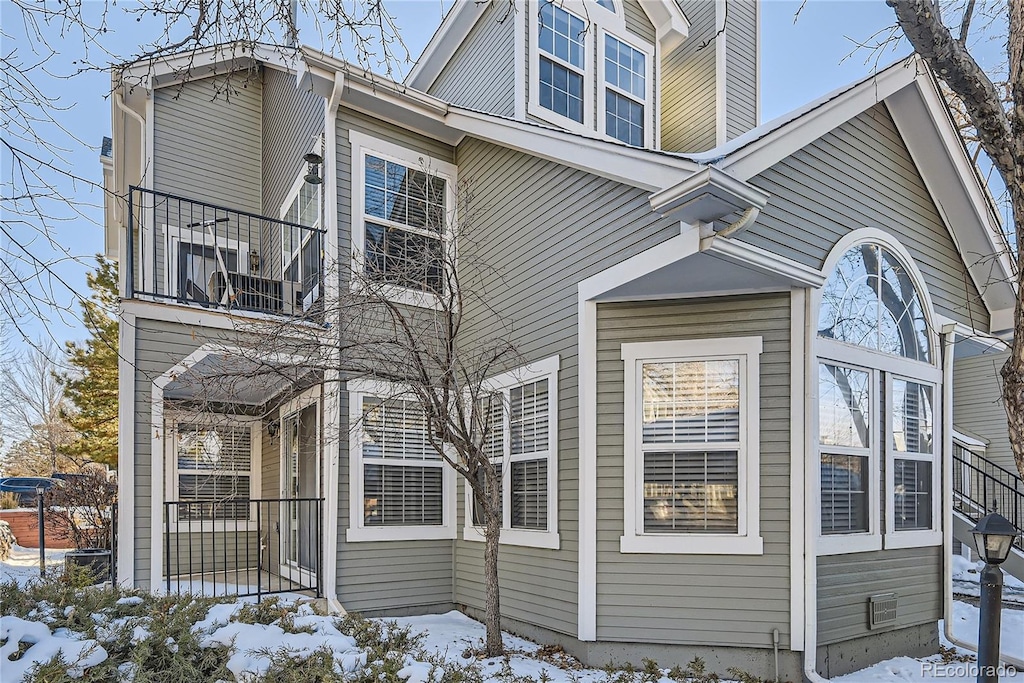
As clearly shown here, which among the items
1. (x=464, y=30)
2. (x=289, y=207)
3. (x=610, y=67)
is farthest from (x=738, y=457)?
(x=464, y=30)

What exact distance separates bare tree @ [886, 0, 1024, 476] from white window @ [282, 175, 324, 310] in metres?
5.59

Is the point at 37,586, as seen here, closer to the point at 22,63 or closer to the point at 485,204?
the point at 22,63

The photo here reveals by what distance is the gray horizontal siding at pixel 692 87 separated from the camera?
1015 centimetres

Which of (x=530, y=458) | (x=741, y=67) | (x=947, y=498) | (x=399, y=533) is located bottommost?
(x=399, y=533)

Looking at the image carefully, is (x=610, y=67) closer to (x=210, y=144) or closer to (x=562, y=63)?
(x=562, y=63)

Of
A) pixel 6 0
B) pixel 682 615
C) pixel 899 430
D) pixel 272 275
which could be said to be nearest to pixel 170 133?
pixel 272 275

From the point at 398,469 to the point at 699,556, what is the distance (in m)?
3.46

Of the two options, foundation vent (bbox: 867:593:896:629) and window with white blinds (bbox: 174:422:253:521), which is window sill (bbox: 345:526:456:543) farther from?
foundation vent (bbox: 867:593:896:629)

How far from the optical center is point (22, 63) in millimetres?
2990

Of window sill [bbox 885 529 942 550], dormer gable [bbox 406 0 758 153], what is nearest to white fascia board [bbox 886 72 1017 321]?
window sill [bbox 885 529 942 550]

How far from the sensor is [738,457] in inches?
221

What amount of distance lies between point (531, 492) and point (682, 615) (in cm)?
182

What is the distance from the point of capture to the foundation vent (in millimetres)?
5910

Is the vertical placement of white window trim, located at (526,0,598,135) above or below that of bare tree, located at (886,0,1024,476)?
above
